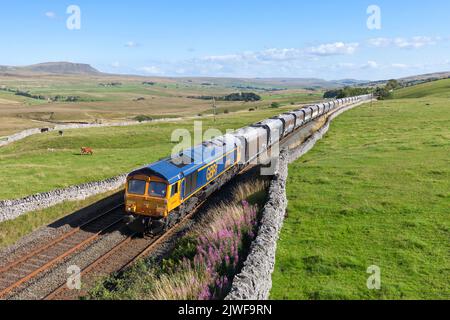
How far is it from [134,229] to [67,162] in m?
22.2

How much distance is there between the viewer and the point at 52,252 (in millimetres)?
19047

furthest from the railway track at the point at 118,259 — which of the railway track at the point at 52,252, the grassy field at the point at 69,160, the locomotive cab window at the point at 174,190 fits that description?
the grassy field at the point at 69,160

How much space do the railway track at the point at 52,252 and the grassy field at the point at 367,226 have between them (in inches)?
448

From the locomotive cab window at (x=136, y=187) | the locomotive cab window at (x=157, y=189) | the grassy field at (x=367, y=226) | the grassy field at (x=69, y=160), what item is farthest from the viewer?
the grassy field at (x=69, y=160)

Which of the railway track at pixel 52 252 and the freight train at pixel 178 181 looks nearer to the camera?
the railway track at pixel 52 252

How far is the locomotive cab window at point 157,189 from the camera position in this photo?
64.2ft

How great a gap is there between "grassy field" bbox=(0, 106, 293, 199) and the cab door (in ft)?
Result: 43.7

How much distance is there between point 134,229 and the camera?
20.9 meters

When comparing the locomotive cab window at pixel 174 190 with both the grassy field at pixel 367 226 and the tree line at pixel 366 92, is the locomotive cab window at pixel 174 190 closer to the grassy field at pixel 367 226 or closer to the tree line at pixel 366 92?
the grassy field at pixel 367 226

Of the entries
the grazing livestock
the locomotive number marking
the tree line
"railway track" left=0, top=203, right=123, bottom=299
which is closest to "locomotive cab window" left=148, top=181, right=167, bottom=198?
"railway track" left=0, top=203, right=123, bottom=299

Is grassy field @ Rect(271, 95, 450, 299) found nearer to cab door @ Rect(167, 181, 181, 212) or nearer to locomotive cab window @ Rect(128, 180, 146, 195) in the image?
cab door @ Rect(167, 181, 181, 212)

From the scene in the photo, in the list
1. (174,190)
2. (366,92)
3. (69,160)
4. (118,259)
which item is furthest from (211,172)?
(366,92)

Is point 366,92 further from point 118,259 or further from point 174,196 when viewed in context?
point 118,259

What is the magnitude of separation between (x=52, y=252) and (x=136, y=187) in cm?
558
